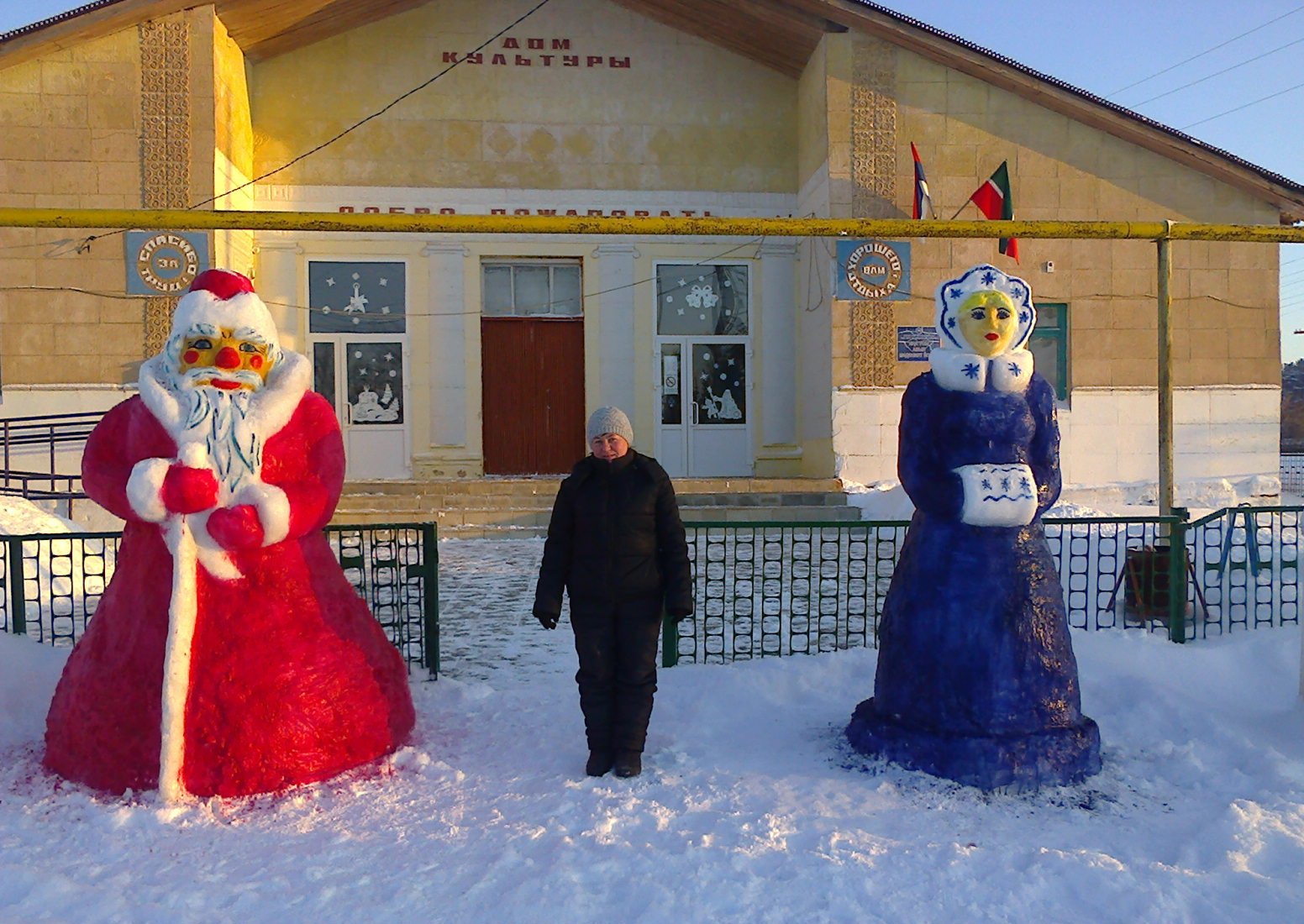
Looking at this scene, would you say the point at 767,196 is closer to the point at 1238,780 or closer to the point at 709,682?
the point at 709,682

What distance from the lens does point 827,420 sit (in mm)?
13547

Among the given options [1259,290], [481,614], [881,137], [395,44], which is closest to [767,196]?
[881,137]

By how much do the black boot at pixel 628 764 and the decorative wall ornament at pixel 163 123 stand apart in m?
10.5

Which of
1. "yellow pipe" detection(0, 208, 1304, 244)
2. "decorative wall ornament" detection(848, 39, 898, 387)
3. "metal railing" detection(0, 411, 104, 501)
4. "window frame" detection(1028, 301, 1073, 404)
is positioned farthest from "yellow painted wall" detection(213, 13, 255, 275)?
"window frame" detection(1028, 301, 1073, 404)

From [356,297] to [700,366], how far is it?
5.08m

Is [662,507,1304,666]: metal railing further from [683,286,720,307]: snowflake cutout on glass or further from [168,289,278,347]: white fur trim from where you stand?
[683,286,720,307]: snowflake cutout on glass

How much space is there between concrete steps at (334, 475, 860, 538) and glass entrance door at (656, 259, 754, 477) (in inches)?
77.6

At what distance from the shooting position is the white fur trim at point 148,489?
12.0 ft

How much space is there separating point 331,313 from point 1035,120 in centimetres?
994

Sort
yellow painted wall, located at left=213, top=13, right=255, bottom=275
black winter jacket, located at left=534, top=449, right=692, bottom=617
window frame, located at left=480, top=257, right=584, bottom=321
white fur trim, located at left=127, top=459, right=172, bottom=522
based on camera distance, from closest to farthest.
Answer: white fur trim, located at left=127, top=459, right=172, bottom=522
black winter jacket, located at left=534, top=449, right=692, bottom=617
yellow painted wall, located at left=213, top=13, right=255, bottom=275
window frame, located at left=480, top=257, right=584, bottom=321

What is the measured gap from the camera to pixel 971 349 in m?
4.06

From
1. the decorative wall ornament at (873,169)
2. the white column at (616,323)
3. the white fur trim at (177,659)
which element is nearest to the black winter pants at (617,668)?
the white fur trim at (177,659)

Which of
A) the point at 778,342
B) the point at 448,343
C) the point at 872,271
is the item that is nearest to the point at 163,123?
the point at 448,343

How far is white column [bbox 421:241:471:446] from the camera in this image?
14.3 m
